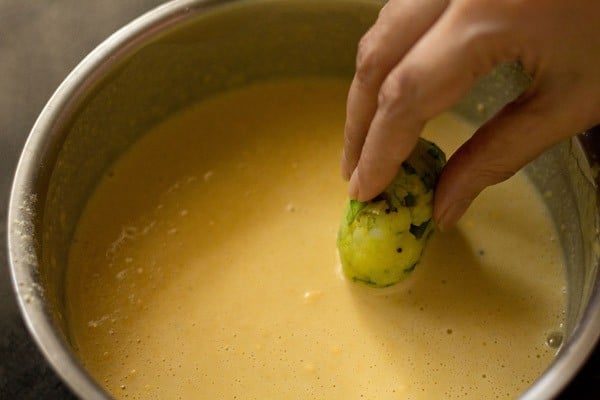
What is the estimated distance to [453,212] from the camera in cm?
107

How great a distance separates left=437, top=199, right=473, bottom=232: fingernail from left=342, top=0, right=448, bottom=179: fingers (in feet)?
0.61

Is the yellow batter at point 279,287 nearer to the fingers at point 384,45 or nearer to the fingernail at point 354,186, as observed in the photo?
the fingernail at point 354,186

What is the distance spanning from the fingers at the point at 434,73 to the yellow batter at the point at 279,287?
1.30 ft

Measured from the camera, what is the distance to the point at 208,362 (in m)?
1.11

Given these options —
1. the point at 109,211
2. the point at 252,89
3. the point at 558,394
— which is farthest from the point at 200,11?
the point at 558,394

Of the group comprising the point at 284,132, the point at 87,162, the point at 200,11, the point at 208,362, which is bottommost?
the point at 208,362

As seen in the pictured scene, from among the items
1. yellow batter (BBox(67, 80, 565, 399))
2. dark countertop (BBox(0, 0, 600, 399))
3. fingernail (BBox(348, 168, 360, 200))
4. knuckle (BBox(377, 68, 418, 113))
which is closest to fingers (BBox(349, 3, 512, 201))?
knuckle (BBox(377, 68, 418, 113))

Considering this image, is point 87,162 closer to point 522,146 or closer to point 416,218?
point 416,218

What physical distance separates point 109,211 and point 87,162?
10cm

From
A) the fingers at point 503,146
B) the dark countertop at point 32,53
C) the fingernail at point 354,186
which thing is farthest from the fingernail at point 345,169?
the dark countertop at point 32,53

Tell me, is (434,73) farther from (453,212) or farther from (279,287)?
(279,287)

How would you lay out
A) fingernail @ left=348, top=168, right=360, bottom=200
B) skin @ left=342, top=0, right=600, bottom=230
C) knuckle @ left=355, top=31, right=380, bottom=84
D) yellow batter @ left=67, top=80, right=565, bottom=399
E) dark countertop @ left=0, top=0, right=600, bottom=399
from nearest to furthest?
1. skin @ left=342, top=0, right=600, bottom=230
2. knuckle @ left=355, top=31, right=380, bottom=84
3. fingernail @ left=348, top=168, right=360, bottom=200
4. yellow batter @ left=67, top=80, right=565, bottom=399
5. dark countertop @ left=0, top=0, right=600, bottom=399

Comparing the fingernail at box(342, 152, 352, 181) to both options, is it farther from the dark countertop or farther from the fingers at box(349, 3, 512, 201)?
the dark countertop

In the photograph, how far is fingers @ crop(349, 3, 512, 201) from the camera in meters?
0.77
